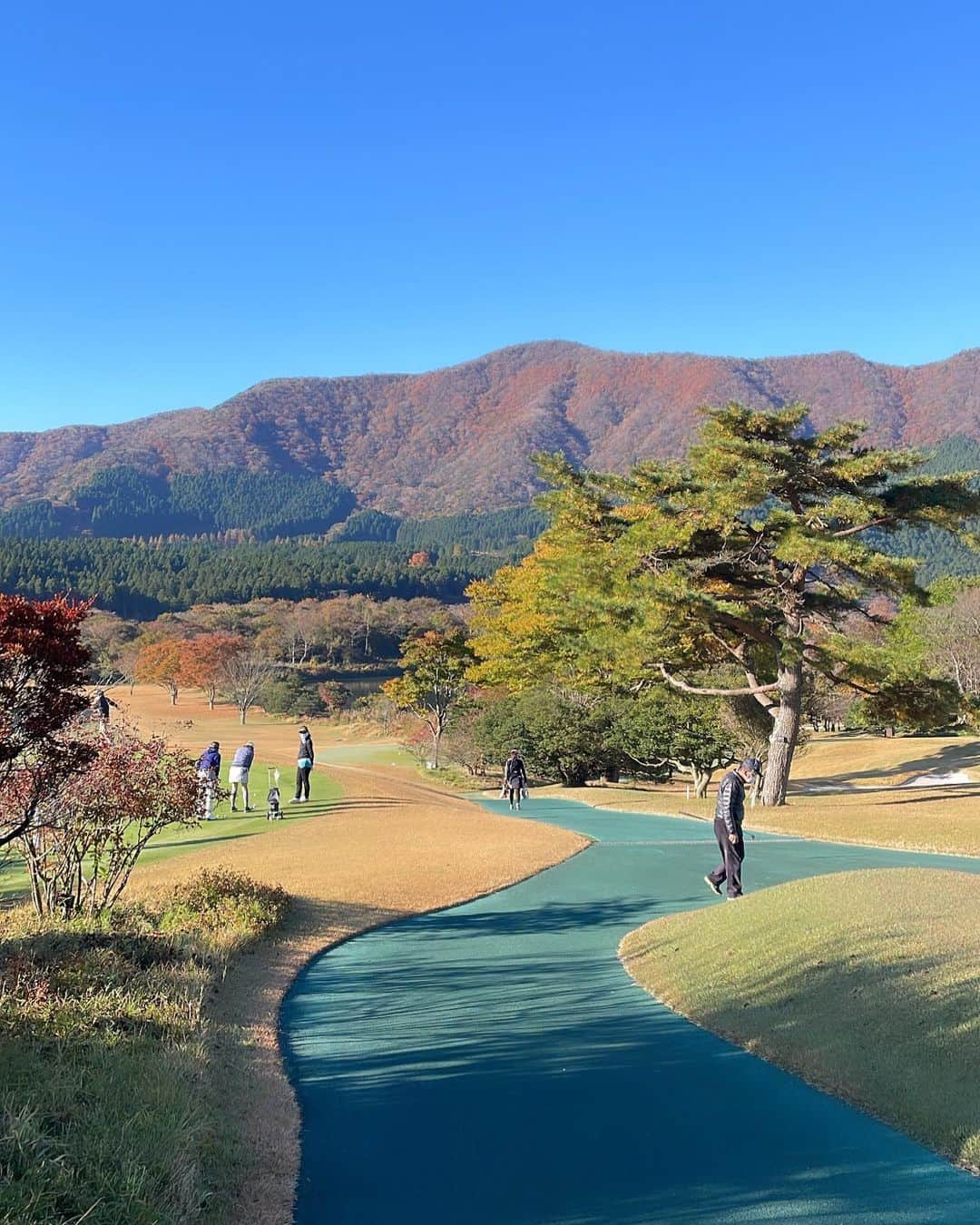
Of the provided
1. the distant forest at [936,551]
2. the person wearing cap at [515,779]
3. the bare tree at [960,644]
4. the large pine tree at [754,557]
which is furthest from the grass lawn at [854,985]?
the distant forest at [936,551]

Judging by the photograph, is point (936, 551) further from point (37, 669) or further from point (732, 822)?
point (37, 669)

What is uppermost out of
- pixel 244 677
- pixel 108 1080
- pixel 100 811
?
pixel 100 811

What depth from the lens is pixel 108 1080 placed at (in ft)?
17.3

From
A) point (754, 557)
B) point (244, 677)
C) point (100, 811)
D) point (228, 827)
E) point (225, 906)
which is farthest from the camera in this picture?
point (244, 677)

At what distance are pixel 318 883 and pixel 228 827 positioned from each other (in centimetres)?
730

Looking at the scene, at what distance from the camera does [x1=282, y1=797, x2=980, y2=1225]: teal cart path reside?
4.79m

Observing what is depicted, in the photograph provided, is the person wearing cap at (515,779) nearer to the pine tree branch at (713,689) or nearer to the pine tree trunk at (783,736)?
the pine tree branch at (713,689)

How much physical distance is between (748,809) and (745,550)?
21.2 feet

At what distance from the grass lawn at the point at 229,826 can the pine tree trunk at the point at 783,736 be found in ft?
35.8

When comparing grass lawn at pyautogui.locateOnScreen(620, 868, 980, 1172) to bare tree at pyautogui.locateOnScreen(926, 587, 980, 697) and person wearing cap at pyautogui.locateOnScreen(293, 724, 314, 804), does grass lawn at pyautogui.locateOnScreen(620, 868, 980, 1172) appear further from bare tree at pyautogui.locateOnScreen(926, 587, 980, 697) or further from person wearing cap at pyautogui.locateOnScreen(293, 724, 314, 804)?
bare tree at pyautogui.locateOnScreen(926, 587, 980, 697)

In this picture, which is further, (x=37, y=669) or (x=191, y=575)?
(x=191, y=575)

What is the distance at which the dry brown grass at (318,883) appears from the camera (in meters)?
5.52

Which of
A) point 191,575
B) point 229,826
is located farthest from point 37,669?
point 191,575

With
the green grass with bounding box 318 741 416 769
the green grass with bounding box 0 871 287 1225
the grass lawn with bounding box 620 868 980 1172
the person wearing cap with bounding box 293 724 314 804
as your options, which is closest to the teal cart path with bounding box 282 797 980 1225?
the grass lawn with bounding box 620 868 980 1172
